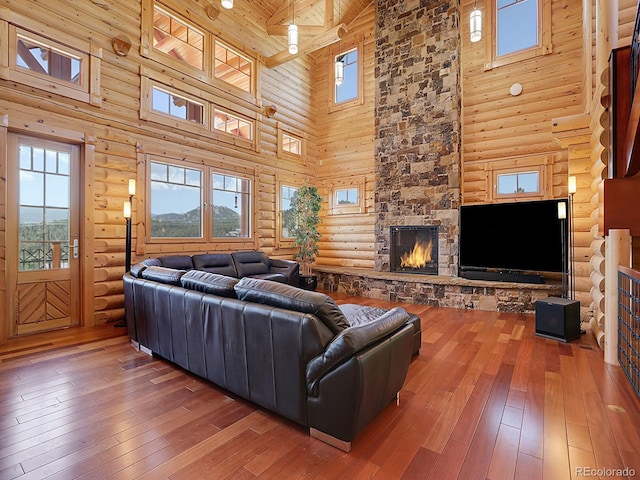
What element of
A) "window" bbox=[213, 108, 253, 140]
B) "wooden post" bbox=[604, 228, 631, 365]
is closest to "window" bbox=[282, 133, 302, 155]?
"window" bbox=[213, 108, 253, 140]

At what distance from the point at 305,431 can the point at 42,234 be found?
4.02m

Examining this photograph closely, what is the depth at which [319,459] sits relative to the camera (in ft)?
5.57

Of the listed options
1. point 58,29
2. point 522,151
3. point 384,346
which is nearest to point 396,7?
point 522,151

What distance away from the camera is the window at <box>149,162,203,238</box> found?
4.97 m

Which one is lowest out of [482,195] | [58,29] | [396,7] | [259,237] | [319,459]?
[319,459]

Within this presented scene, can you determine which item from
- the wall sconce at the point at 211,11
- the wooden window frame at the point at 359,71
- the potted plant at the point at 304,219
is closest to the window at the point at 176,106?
the wall sconce at the point at 211,11

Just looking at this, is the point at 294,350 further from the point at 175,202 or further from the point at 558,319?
the point at 175,202

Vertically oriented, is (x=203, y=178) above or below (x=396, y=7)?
below

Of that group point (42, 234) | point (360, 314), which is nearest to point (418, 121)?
point (360, 314)

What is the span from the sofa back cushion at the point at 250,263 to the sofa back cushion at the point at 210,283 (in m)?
2.84

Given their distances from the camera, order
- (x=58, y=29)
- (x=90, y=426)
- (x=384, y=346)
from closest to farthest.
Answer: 1. (x=384, y=346)
2. (x=90, y=426)
3. (x=58, y=29)

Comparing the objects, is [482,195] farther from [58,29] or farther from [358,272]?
[58,29]

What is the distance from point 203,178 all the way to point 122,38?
219cm
